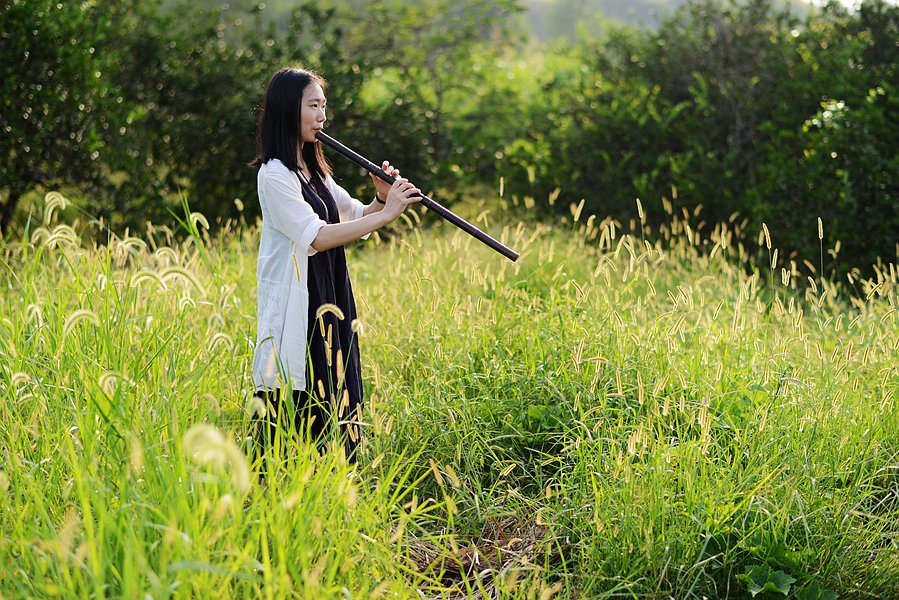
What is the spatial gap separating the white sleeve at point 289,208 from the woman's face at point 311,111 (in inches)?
6.4

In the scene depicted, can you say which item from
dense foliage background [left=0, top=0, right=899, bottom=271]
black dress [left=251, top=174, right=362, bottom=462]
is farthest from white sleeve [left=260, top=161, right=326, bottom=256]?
dense foliage background [left=0, top=0, right=899, bottom=271]

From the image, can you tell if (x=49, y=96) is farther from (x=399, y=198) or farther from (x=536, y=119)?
(x=399, y=198)

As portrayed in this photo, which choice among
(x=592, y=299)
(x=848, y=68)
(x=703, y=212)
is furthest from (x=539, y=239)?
(x=848, y=68)

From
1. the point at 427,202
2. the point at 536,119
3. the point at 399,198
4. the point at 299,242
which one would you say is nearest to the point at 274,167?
the point at 299,242

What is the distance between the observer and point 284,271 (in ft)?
10.5

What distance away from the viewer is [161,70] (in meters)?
8.06

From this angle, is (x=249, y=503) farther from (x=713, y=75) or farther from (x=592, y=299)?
(x=713, y=75)

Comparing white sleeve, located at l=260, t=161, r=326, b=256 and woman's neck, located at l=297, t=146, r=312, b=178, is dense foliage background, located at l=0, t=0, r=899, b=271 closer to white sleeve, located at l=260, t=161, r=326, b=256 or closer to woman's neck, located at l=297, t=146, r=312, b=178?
woman's neck, located at l=297, t=146, r=312, b=178

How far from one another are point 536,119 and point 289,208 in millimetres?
5927

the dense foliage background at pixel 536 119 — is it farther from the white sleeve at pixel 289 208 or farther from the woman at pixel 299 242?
the white sleeve at pixel 289 208

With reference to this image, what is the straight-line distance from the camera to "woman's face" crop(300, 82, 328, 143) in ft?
10.6

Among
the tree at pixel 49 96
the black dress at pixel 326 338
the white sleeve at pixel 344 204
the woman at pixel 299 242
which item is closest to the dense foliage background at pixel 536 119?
the tree at pixel 49 96

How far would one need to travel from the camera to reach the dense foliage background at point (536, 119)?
660cm

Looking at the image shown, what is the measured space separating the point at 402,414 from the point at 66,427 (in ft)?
4.14
